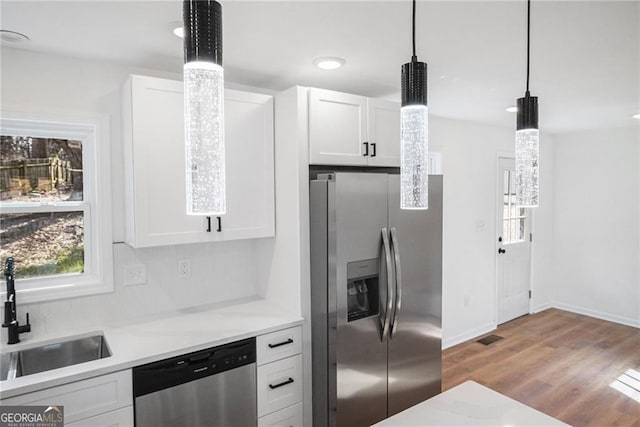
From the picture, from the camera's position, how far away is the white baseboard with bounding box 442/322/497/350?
163 inches

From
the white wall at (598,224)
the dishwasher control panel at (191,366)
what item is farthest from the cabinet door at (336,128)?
the white wall at (598,224)

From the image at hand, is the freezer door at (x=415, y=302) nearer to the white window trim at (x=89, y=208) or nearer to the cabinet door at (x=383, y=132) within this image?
the cabinet door at (x=383, y=132)

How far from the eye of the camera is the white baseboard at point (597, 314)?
4.77 metres

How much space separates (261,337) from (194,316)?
0.49 m

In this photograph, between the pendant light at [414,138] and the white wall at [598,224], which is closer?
the pendant light at [414,138]

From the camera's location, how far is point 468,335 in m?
4.35

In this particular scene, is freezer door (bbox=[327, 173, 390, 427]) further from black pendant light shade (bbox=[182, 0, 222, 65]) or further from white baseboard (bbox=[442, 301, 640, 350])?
white baseboard (bbox=[442, 301, 640, 350])

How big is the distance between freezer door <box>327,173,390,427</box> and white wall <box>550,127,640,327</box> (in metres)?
3.90

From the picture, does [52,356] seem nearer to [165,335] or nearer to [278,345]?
[165,335]

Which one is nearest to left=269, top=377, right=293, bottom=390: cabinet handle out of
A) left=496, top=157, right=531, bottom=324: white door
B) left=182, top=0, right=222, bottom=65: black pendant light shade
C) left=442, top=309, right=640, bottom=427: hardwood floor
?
left=442, top=309, right=640, bottom=427: hardwood floor

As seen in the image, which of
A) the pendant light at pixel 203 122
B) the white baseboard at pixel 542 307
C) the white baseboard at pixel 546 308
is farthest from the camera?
the white baseboard at pixel 542 307

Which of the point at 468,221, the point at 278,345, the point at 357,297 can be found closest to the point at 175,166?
the point at 278,345

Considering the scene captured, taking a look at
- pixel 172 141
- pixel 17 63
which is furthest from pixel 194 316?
pixel 17 63

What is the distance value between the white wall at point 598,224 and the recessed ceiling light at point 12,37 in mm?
5666
